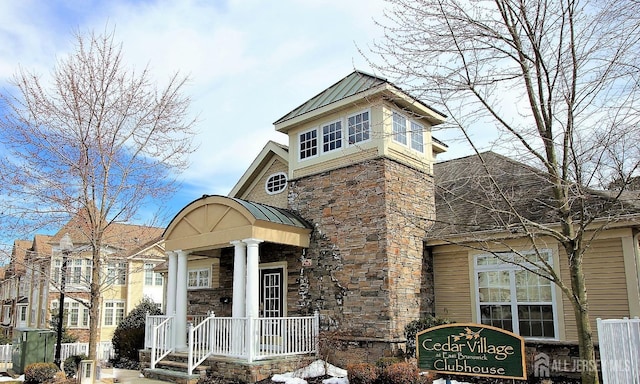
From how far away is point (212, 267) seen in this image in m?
16.6

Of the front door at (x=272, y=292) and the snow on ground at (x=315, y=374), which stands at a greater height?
the front door at (x=272, y=292)

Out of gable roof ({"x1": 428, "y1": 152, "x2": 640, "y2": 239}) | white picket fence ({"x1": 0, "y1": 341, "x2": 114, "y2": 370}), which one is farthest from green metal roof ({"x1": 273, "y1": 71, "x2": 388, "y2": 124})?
white picket fence ({"x1": 0, "y1": 341, "x2": 114, "y2": 370})

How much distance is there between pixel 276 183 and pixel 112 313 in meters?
20.8

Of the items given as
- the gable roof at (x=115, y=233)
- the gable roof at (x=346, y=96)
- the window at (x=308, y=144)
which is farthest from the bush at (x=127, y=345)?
the gable roof at (x=346, y=96)

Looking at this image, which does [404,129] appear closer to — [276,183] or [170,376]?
[276,183]

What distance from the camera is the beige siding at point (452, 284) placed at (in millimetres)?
12250

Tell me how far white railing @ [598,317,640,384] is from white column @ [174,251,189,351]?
9.80 meters

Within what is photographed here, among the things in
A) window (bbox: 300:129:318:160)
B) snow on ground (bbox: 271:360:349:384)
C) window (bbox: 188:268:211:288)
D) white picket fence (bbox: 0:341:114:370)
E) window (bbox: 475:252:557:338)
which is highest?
window (bbox: 300:129:318:160)

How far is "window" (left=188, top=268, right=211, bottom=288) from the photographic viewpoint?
16.8 meters

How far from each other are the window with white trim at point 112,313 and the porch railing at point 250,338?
21.2 m

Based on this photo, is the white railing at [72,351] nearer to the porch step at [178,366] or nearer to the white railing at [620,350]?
the porch step at [178,366]

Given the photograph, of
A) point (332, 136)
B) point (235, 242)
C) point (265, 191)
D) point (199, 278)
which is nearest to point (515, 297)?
point (332, 136)

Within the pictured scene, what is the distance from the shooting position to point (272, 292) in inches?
Answer: 553

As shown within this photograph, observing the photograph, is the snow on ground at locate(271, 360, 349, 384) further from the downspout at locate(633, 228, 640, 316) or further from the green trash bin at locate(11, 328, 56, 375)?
the green trash bin at locate(11, 328, 56, 375)
